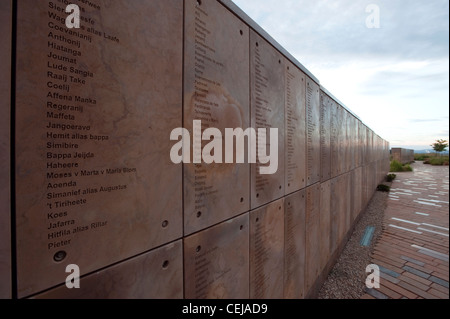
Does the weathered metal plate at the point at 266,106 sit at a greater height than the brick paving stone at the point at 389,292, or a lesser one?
greater

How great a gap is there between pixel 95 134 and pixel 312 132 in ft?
8.85

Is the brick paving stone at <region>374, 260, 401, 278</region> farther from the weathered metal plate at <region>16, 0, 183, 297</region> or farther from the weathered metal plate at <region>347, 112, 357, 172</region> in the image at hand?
the weathered metal plate at <region>16, 0, 183, 297</region>

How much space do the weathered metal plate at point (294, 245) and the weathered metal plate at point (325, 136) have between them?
0.91 m

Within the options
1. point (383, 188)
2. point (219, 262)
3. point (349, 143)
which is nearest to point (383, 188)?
point (383, 188)

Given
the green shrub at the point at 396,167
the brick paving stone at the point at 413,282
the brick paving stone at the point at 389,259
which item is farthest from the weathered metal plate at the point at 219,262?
the green shrub at the point at 396,167

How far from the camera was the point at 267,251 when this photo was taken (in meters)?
1.98

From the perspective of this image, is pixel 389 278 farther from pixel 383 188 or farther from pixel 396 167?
pixel 396 167

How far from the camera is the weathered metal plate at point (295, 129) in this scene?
7.68 ft

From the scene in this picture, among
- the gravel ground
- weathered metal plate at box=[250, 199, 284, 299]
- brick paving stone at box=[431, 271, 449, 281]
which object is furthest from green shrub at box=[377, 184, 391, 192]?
weathered metal plate at box=[250, 199, 284, 299]

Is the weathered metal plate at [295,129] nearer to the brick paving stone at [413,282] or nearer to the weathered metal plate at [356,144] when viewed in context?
Result: the brick paving stone at [413,282]
